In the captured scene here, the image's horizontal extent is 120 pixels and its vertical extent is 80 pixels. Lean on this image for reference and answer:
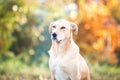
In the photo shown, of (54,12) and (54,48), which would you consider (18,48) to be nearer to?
(54,12)

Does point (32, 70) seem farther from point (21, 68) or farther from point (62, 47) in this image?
point (62, 47)

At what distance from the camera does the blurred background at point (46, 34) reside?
9.98ft

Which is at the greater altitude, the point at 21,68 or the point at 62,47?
the point at 62,47

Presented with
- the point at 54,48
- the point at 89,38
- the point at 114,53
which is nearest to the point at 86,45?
the point at 89,38

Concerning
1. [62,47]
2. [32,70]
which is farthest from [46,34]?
[62,47]

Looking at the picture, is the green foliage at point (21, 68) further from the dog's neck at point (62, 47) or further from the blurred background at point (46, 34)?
the dog's neck at point (62, 47)

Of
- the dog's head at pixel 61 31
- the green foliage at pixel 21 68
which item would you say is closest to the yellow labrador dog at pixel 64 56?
the dog's head at pixel 61 31

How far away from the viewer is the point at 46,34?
305cm

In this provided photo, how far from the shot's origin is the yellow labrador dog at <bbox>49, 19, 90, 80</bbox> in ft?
6.89

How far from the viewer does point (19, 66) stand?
3.04 metres

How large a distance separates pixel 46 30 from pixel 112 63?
639 mm

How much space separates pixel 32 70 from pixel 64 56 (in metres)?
0.94

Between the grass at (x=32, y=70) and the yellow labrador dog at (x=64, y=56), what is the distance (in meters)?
0.82

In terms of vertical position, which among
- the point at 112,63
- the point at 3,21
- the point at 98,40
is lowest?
the point at 112,63
